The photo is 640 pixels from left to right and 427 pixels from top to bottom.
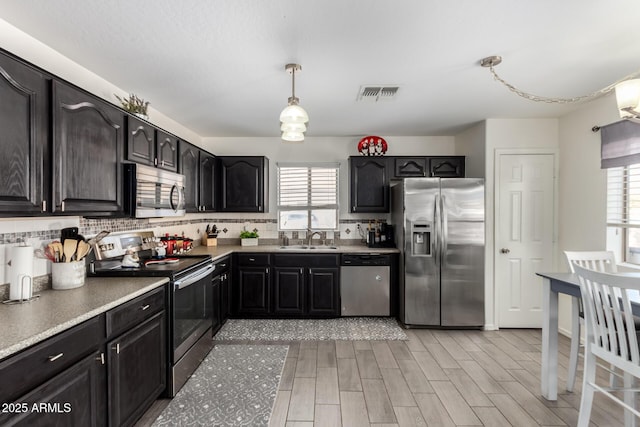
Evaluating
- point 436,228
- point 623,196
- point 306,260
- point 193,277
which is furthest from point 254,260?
point 623,196

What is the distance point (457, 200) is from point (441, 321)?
1462mm

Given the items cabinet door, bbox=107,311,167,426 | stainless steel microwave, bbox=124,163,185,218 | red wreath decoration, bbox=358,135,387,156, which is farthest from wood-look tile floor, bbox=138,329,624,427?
red wreath decoration, bbox=358,135,387,156

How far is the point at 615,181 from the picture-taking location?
3035 mm

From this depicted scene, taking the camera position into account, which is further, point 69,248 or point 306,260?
point 306,260

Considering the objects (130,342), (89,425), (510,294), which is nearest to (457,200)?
(510,294)

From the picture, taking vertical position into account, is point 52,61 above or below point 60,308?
above

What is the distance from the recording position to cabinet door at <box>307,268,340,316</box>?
13.0 ft

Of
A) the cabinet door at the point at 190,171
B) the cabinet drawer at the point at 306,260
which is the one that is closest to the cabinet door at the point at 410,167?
the cabinet drawer at the point at 306,260

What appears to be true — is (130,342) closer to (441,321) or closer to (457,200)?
(441,321)

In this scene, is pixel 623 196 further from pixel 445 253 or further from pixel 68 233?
pixel 68 233

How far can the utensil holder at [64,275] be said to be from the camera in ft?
6.51

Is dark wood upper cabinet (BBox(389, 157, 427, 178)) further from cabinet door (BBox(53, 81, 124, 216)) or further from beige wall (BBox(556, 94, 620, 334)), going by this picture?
cabinet door (BBox(53, 81, 124, 216))

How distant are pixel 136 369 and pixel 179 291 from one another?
62cm

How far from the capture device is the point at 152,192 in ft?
8.36
